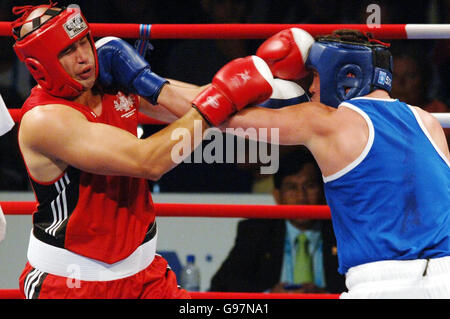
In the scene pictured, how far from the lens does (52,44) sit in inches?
73.4

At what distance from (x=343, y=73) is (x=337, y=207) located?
15.9 inches

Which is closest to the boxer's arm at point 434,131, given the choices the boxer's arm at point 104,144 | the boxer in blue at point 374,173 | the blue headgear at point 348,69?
the boxer in blue at point 374,173

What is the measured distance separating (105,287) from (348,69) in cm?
98

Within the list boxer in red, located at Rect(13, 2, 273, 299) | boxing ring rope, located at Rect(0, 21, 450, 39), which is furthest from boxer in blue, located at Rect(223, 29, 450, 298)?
boxing ring rope, located at Rect(0, 21, 450, 39)

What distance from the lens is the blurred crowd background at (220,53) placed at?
3670 millimetres

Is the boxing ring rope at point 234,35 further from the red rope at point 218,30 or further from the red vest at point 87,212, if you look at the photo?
the red vest at point 87,212

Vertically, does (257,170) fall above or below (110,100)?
below

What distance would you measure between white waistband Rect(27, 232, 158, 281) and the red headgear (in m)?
0.48

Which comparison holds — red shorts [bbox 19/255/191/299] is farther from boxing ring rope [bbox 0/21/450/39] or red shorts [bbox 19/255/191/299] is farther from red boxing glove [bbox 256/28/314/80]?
boxing ring rope [bbox 0/21/450/39]

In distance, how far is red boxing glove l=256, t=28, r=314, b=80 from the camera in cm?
203

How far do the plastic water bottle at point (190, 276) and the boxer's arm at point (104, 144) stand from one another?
1.67m

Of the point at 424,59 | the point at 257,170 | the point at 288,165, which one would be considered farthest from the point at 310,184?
the point at 424,59

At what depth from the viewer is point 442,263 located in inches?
72.4
